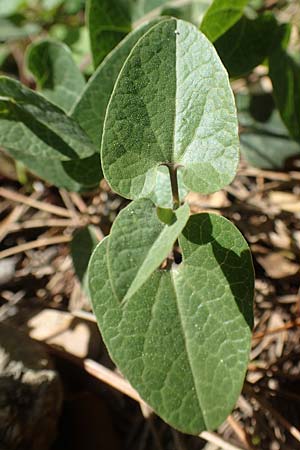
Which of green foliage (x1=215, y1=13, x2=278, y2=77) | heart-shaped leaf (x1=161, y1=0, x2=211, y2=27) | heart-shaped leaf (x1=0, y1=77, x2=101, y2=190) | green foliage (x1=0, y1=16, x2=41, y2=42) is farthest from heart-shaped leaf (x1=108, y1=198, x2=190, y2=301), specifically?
green foliage (x1=0, y1=16, x2=41, y2=42)

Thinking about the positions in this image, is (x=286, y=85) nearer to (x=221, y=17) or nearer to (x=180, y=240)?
(x=221, y=17)

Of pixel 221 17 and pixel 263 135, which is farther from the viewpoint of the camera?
pixel 263 135

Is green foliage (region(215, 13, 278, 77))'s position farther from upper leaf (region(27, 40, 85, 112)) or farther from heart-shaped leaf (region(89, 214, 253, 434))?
heart-shaped leaf (region(89, 214, 253, 434))

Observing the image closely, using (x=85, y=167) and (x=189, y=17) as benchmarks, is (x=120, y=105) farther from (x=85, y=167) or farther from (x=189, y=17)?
(x=189, y=17)

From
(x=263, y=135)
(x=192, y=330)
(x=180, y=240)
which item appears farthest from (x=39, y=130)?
(x=263, y=135)

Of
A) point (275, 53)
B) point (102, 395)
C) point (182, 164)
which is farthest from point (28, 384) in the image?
point (275, 53)

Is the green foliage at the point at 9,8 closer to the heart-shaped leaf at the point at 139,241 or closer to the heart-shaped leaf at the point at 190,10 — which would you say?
the heart-shaped leaf at the point at 190,10
